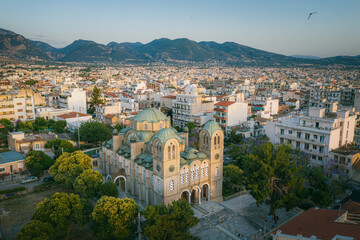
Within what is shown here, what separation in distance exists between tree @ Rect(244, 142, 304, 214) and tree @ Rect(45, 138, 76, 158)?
2981cm

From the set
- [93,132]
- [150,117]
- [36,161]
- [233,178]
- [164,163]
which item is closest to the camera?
[164,163]

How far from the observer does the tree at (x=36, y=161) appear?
38.2 m

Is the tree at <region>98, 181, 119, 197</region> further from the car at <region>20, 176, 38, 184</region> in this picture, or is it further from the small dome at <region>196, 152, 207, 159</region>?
the car at <region>20, 176, 38, 184</region>

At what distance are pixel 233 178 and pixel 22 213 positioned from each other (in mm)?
24868

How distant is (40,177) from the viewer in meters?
38.8

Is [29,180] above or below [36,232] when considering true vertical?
below

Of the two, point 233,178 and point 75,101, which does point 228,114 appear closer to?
point 233,178

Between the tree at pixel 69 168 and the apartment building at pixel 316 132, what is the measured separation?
103ft

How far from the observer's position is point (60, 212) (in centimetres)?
2272

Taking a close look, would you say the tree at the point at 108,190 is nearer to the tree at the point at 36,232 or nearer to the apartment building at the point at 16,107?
the tree at the point at 36,232

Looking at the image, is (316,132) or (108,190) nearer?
(108,190)

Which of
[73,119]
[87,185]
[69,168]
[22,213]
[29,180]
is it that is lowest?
[22,213]

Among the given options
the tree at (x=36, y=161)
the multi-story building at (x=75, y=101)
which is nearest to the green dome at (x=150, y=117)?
the tree at (x=36, y=161)

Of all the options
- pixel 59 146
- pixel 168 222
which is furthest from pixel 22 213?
pixel 168 222
